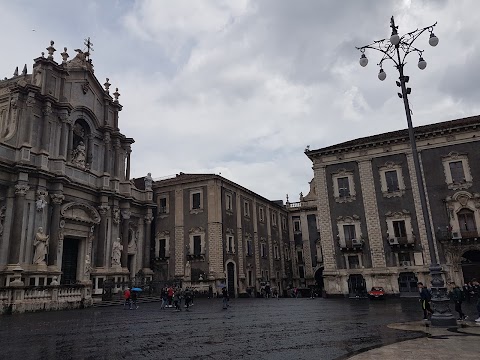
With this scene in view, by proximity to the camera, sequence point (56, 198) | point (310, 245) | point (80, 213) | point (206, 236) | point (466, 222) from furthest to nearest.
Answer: point (310, 245) → point (206, 236) → point (80, 213) → point (466, 222) → point (56, 198)

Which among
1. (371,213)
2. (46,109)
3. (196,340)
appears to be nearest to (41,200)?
(46,109)

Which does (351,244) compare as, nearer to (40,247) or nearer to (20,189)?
(40,247)

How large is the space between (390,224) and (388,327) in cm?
2064

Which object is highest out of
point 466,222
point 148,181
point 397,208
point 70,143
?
point 70,143

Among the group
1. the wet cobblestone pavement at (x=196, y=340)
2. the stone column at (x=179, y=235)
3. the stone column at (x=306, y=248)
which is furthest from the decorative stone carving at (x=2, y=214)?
the stone column at (x=306, y=248)

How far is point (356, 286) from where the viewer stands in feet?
103

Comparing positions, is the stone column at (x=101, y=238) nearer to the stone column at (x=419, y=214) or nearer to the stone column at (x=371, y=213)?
the stone column at (x=371, y=213)

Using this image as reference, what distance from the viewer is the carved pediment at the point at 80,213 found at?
29253mm

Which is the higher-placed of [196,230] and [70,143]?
[70,143]

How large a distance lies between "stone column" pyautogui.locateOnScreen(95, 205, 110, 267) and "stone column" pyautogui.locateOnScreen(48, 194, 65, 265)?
4.68 m

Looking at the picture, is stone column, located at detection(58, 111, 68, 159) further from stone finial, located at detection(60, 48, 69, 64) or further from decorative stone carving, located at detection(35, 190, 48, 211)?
stone finial, located at detection(60, 48, 69, 64)

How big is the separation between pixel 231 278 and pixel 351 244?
12.8 m

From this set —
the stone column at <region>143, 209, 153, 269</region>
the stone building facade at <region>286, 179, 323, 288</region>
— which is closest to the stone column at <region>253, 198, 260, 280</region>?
the stone building facade at <region>286, 179, 323, 288</region>

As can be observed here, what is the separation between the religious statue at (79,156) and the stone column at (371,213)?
2311 centimetres
